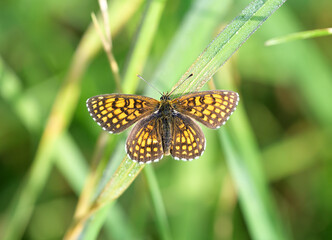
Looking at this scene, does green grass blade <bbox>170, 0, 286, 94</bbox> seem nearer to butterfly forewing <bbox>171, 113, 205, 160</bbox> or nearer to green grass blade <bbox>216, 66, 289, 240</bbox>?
butterfly forewing <bbox>171, 113, 205, 160</bbox>

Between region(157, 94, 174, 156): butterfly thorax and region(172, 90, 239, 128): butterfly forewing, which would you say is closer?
region(172, 90, 239, 128): butterfly forewing

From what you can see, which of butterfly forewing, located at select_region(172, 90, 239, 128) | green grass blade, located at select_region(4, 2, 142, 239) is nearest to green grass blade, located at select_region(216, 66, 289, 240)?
butterfly forewing, located at select_region(172, 90, 239, 128)

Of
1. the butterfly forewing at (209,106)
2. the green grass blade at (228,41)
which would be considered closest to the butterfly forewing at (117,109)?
the butterfly forewing at (209,106)

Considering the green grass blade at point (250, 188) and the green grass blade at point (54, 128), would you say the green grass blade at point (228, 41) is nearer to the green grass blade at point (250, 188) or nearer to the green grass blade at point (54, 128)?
the green grass blade at point (250, 188)

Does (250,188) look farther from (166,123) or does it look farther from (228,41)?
(228,41)

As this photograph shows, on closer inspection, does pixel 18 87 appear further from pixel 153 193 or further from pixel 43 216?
pixel 153 193

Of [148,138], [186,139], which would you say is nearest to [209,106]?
[186,139]
